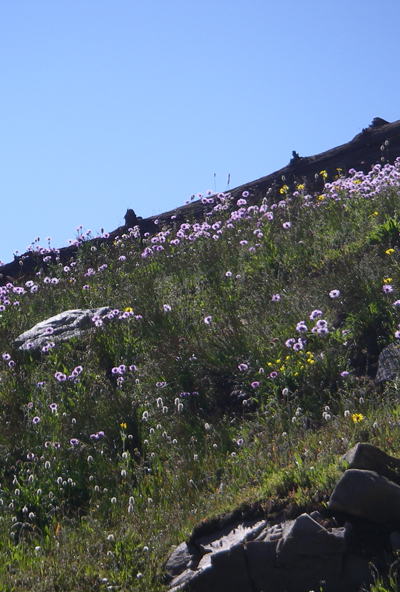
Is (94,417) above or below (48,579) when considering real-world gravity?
above

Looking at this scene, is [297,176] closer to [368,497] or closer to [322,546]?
[368,497]

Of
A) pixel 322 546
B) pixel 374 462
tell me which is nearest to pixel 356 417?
pixel 374 462

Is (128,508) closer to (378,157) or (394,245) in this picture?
(394,245)

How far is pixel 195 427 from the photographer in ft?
19.2

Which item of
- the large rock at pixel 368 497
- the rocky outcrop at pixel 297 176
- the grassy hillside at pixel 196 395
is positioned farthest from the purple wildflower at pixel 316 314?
the rocky outcrop at pixel 297 176

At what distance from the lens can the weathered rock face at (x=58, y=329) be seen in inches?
317

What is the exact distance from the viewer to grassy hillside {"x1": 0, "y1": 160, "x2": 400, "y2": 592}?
4.45m

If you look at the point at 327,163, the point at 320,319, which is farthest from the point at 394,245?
the point at 327,163

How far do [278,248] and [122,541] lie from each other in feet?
16.5

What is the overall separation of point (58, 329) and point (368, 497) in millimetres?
5393

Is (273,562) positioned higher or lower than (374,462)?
lower

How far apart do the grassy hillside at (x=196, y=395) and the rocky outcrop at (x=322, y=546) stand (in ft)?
0.67

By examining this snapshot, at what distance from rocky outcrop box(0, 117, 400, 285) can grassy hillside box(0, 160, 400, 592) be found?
2464 millimetres

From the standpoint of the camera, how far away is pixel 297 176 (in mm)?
12766
